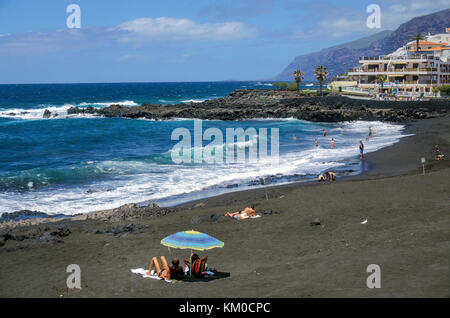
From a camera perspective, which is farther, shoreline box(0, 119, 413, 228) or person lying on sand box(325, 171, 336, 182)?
person lying on sand box(325, 171, 336, 182)

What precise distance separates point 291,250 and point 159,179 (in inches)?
538

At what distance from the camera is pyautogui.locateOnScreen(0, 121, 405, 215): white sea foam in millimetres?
20141

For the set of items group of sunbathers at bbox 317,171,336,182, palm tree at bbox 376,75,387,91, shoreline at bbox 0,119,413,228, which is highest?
palm tree at bbox 376,75,387,91

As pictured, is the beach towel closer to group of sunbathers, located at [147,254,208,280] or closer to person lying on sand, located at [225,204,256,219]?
group of sunbathers, located at [147,254,208,280]

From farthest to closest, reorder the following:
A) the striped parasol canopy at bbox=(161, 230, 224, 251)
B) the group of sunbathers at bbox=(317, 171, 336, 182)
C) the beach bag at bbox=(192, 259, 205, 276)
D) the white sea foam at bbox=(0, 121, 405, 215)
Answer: the group of sunbathers at bbox=(317, 171, 336, 182) → the white sea foam at bbox=(0, 121, 405, 215) → the beach bag at bbox=(192, 259, 205, 276) → the striped parasol canopy at bbox=(161, 230, 224, 251)

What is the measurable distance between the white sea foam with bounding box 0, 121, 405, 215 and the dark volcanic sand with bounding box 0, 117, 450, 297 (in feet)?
10.8

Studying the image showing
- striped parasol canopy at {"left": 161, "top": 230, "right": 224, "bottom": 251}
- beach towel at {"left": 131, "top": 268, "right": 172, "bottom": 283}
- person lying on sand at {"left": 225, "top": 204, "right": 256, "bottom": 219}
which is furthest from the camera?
person lying on sand at {"left": 225, "top": 204, "right": 256, "bottom": 219}

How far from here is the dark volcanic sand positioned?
8938 millimetres

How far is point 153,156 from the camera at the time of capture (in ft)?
108

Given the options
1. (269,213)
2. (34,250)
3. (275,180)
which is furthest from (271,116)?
(34,250)

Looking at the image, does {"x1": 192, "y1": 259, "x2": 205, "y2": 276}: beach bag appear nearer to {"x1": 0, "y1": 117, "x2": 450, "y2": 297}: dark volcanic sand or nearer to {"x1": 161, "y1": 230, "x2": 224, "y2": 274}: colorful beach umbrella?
{"x1": 161, "y1": 230, "x2": 224, "y2": 274}: colorful beach umbrella

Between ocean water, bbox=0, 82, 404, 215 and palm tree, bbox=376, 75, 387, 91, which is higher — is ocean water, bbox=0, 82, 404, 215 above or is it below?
below

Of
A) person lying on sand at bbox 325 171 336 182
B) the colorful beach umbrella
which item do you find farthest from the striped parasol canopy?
person lying on sand at bbox 325 171 336 182

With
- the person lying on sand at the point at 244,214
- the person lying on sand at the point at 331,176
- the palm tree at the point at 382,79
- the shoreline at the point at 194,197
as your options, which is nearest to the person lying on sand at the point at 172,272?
the person lying on sand at the point at 244,214
